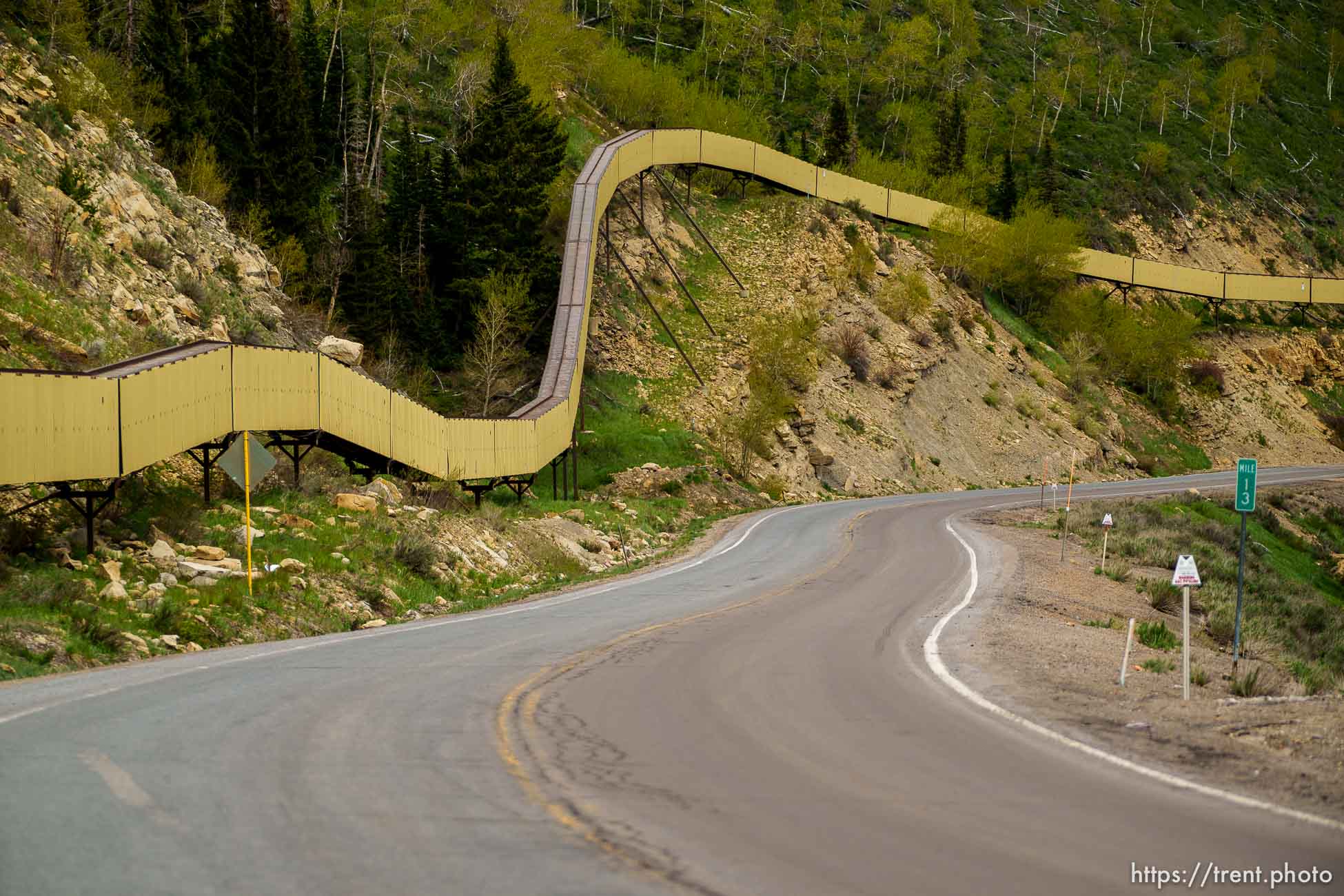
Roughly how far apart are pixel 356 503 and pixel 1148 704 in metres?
17.7

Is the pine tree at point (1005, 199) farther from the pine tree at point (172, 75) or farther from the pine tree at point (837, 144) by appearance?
the pine tree at point (172, 75)

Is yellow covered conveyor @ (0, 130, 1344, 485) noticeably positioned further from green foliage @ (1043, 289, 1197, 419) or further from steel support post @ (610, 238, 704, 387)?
green foliage @ (1043, 289, 1197, 419)

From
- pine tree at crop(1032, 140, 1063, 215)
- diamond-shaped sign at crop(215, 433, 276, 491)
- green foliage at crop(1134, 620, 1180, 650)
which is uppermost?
pine tree at crop(1032, 140, 1063, 215)

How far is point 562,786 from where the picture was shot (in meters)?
8.16

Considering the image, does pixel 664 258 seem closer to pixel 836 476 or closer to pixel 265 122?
pixel 836 476

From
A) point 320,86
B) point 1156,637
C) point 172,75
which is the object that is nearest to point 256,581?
point 1156,637

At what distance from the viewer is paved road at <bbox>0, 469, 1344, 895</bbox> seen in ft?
21.2

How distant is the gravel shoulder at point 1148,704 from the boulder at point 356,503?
1318 cm

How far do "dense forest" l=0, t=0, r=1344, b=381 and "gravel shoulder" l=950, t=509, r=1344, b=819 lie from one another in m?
32.5

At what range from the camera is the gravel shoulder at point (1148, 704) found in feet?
28.9

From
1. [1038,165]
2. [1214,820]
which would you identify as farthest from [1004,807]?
[1038,165]

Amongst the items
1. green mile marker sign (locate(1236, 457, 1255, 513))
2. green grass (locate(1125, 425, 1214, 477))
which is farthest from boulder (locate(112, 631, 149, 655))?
green grass (locate(1125, 425, 1214, 477))

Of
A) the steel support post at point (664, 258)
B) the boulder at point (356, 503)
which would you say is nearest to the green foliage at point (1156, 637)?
the boulder at point (356, 503)

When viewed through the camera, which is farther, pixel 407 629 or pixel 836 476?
pixel 836 476
